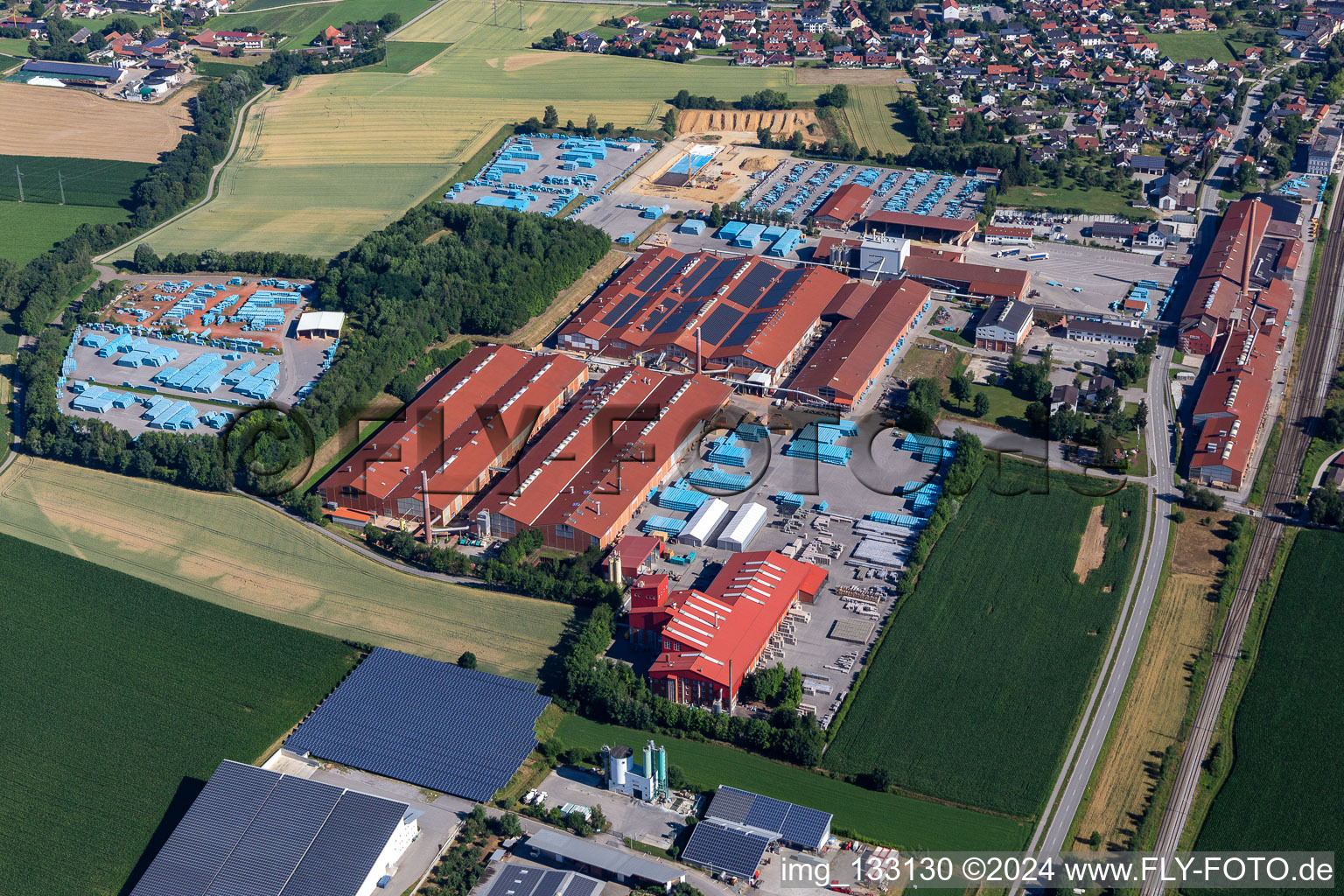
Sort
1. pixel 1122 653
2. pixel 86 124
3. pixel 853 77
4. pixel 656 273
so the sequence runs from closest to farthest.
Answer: pixel 1122 653
pixel 656 273
pixel 86 124
pixel 853 77

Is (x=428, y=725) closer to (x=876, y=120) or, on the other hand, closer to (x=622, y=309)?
(x=622, y=309)

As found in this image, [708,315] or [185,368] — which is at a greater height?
[708,315]

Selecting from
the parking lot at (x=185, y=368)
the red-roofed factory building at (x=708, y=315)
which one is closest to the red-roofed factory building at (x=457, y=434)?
the red-roofed factory building at (x=708, y=315)

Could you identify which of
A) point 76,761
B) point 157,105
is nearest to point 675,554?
point 76,761

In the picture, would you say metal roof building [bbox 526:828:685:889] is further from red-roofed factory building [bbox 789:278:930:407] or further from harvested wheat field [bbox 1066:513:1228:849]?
red-roofed factory building [bbox 789:278:930:407]

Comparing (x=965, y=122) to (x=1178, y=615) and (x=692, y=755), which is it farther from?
(x=692, y=755)

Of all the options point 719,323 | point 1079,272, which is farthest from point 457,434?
point 1079,272

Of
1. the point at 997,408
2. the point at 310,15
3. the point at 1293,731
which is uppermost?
the point at 310,15
